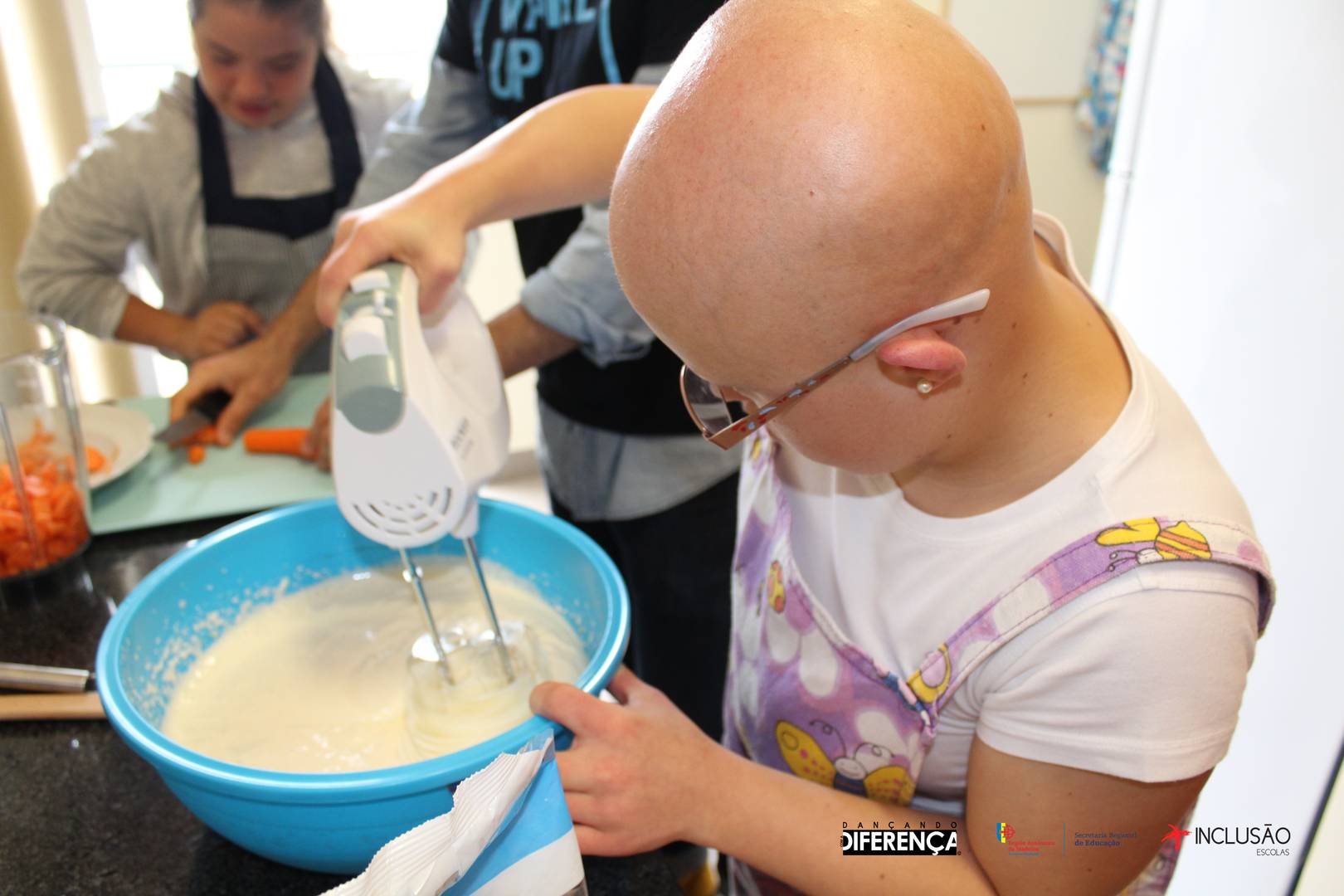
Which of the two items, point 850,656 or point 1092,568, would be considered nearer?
point 1092,568

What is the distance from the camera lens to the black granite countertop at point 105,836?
0.68 m

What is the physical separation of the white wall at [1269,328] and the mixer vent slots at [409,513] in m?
1.12

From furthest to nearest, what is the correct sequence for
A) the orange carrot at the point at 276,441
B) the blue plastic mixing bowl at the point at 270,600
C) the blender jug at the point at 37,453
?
1. the orange carrot at the point at 276,441
2. the blender jug at the point at 37,453
3. the blue plastic mixing bowl at the point at 270,600

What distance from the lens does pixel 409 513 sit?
2.37 feet

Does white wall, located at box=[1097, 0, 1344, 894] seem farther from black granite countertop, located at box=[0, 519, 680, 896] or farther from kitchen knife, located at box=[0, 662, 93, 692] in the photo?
kitchen knife, located at box=[0, 662, 93, 692]

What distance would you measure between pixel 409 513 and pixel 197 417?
81 centimetres

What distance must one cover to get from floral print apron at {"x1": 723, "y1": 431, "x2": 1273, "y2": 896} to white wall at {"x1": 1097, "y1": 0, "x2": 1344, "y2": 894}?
0.64 metres

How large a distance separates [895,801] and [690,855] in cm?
39

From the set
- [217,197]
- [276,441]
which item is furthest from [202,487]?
[217,197]

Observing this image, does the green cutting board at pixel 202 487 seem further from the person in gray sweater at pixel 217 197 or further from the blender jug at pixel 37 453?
the person in gray sweater at pixel 217 197

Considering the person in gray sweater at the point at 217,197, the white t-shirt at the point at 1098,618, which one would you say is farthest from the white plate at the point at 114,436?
the white t-shirt at the point at 1098,618

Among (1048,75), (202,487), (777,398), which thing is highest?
(777,398)

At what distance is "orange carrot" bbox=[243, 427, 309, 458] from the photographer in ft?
4.30

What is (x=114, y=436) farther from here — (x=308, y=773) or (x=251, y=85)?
(x=308, y=773)
